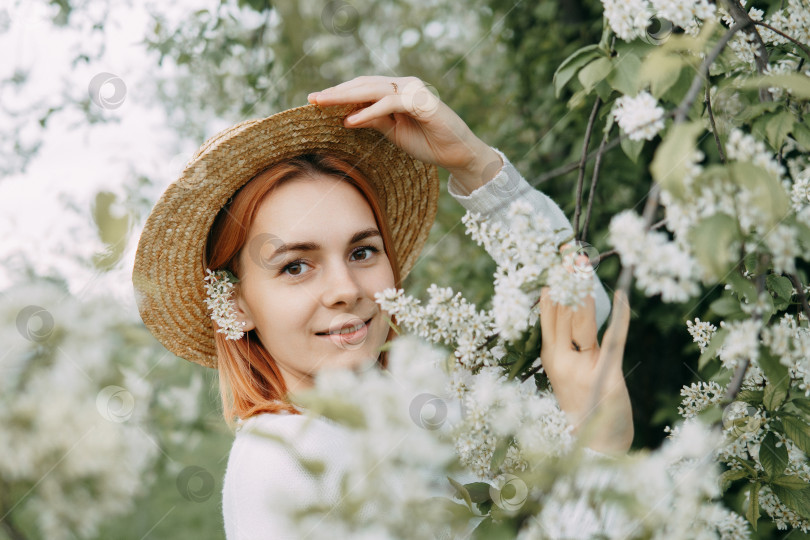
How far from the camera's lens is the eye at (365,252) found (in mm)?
1676

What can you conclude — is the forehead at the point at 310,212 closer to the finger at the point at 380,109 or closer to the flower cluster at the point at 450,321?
the finger at the point at 380,109

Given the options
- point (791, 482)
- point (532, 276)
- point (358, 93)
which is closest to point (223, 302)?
point (358, 93)

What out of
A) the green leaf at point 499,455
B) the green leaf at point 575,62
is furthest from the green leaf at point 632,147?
the green leaf at point 499,455

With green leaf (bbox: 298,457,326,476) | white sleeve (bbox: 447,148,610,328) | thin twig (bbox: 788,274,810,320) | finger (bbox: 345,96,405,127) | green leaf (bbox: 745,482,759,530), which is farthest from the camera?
white sleeve (bbox: 447,148,610,328)

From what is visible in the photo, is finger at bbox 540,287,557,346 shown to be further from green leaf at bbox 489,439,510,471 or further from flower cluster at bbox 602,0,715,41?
flower cluster at bbox 602,0,715,41

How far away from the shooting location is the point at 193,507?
5547 millimetres

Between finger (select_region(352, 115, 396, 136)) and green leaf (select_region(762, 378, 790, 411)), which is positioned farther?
finger (select_region(352, 115, 396, 136))

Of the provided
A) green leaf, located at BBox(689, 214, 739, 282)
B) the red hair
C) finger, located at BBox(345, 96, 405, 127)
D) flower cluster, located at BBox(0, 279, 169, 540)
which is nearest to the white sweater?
the red hair

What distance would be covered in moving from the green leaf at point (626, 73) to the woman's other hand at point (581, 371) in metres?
0.34

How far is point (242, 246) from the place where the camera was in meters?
1.66

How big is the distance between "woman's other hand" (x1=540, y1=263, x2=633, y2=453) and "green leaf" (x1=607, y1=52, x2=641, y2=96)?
0.34m

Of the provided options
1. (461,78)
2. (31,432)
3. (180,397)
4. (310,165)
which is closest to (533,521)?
(31,432)

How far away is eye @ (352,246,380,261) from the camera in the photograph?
168cm

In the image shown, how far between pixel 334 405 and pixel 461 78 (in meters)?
3.34
